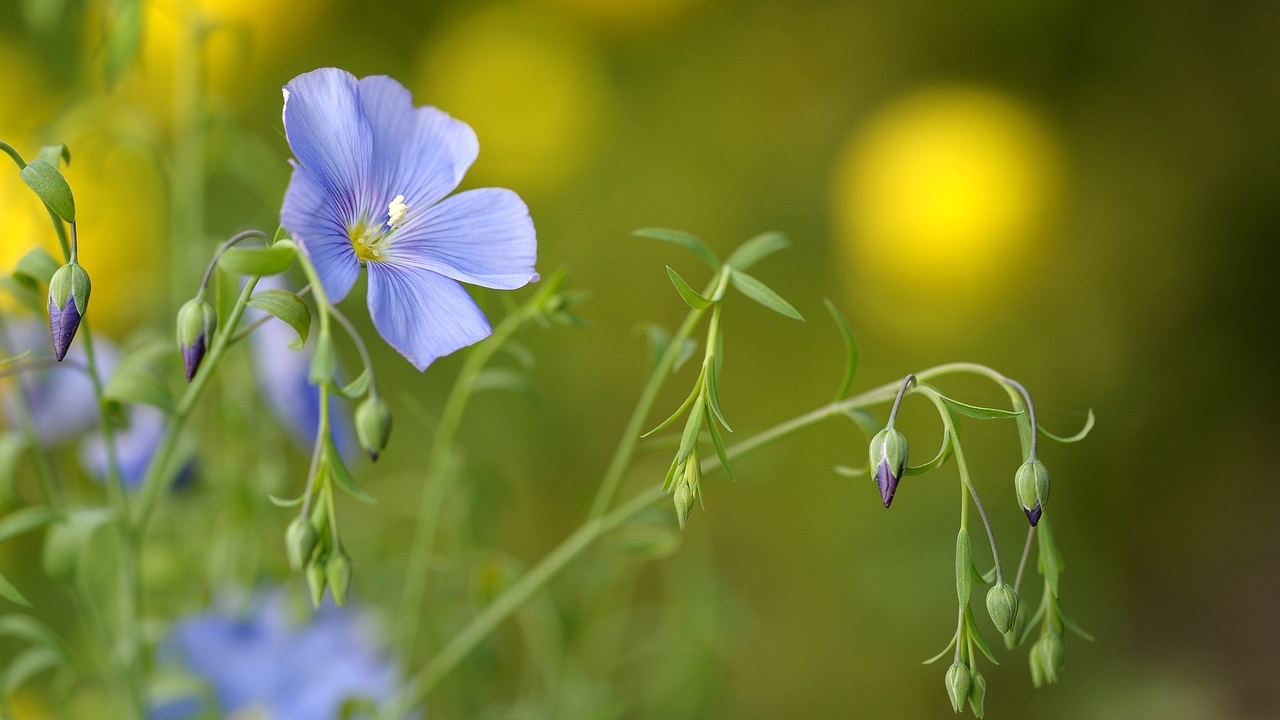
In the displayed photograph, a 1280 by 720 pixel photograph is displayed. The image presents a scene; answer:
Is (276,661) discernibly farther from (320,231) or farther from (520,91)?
(520,91)

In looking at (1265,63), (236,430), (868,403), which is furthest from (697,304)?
(1265,63)

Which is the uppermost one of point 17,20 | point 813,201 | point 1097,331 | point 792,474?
point 17,20

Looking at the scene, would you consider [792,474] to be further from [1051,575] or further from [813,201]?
[1051,575]

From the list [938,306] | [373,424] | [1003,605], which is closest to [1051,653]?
[1003,605]

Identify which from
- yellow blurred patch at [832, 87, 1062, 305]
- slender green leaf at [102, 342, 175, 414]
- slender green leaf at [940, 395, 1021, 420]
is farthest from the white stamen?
yellow blurred patch at [832, 87, 1062, 305]

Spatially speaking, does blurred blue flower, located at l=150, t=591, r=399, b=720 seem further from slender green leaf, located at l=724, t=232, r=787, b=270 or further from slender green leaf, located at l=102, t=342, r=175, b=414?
slender green leaf, located at l=724, t=232, r=787, b=270

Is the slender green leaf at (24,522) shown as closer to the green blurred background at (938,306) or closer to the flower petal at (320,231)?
the flower petal at (320,231)
